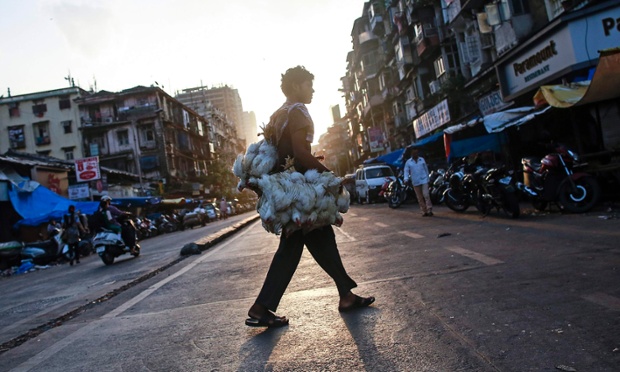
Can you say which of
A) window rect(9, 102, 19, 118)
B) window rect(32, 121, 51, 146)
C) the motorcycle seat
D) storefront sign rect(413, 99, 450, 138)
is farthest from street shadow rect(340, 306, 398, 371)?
window rect(9, 102, 19, 118)

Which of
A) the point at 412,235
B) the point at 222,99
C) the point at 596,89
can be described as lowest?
the point at 412,235

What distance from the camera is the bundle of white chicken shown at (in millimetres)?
3479

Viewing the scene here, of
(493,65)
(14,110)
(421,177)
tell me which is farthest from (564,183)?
(14,110)

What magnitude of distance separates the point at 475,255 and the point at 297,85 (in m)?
2.94

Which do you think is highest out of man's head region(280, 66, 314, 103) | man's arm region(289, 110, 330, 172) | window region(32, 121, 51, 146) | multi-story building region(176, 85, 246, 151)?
multi-story building region(176, 85, 246, 151)

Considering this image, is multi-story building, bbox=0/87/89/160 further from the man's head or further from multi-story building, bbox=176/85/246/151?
the man's head

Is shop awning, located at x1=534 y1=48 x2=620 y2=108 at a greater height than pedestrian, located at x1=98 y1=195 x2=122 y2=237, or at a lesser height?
greater

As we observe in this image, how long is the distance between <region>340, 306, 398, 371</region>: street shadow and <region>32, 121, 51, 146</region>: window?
60527 mm

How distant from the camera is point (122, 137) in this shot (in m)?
56.6

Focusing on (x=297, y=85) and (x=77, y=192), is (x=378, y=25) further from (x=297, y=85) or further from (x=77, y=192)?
(x=297, y=85)

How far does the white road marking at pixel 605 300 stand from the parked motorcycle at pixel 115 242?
11035 millimetres

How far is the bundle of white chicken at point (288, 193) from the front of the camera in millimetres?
3479

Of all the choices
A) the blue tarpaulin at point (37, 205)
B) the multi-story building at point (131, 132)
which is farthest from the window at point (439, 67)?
the multi-story building at point (131, 132)

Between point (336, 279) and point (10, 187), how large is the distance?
68.2 ft
